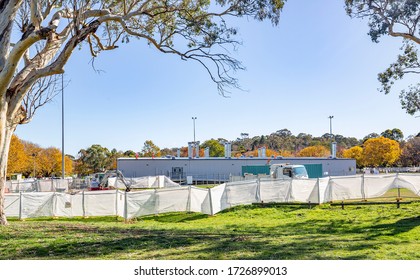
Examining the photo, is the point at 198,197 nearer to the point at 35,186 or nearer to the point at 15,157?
the point at 35,186

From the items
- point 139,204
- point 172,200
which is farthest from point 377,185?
point 139,204

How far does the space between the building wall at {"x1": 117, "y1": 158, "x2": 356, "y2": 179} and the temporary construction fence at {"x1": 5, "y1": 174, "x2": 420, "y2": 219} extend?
68.1ft

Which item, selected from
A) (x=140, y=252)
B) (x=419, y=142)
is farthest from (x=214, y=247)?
(x=419, y=142)

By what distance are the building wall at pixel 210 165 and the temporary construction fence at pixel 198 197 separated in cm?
2075

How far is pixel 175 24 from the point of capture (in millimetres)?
16062

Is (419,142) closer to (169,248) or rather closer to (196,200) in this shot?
(196,200)

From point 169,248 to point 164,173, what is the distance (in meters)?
39.3

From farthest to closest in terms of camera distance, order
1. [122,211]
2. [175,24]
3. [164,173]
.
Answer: [164,173], [122,211], [175,24]

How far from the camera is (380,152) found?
229ft

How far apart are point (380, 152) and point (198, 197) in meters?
59.3

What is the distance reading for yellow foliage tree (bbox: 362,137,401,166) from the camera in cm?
6925

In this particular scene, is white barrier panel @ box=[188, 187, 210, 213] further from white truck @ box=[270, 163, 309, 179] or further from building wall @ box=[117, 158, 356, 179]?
building wall @ box=[117, 158, 356, 179]

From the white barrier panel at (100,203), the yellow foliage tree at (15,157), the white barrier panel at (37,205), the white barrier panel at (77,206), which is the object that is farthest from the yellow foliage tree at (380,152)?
the white barrier panel at (37,205)

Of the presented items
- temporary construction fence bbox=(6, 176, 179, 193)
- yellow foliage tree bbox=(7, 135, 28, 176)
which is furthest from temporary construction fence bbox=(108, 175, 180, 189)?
yellow foliage tree bbox=(7, 135, 28, 176)
